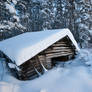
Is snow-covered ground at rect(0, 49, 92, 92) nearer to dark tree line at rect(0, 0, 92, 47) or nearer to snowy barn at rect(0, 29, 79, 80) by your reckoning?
snowy barn at rect(0, 29, 79, 80)

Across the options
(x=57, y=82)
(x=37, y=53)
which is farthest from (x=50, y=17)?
(x=57, y=82)

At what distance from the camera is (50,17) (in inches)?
1231

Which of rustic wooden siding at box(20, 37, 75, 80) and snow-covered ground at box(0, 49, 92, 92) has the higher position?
rustic wooden siding at box(20, 37, 75, 80)

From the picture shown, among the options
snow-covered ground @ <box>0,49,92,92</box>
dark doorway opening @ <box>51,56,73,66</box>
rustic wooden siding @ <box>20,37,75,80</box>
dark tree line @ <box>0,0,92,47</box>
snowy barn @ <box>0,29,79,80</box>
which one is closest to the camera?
snow-covered ground @ <box>0,49,92,92</box>

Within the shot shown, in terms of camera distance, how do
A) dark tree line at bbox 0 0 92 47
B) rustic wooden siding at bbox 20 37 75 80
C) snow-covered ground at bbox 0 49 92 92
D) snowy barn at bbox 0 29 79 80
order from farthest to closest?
dark tree line at bbox 0 0 92 47
rustic wooden siding at bbox 20 37 75 80
snowy barn at bbox 0 29 79 80
snow-covered ground at bbox 0 49 92 92

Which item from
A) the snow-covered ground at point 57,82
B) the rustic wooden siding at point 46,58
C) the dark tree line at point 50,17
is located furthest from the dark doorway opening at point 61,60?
the dark tree line at point 50,17

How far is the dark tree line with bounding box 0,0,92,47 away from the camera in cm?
1719

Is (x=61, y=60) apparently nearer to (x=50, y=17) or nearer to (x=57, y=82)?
(x=57, y=82)

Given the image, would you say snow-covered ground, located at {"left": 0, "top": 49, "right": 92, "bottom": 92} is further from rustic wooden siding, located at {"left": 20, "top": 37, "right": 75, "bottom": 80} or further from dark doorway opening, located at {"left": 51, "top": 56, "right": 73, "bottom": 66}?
dark doorway opening, located at {"left": 51, "top": 56, "right": 73, "bottom": 66}

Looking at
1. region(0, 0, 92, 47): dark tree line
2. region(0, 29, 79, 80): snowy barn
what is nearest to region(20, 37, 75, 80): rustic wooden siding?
region(0, 29, 79, 80): snowy barn

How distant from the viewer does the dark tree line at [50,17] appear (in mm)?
17188

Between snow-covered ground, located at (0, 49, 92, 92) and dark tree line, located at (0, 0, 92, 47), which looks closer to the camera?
snow-covered ground, located at (0, 49, 92, 92)

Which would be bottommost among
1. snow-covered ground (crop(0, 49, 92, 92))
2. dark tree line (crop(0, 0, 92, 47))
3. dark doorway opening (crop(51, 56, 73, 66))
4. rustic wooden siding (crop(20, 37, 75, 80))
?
dark doorway opening (crop(51, 56, 73, 66))

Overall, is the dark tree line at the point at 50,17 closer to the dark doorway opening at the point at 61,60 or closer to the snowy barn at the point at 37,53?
the snowy barn at the point at 37,53
